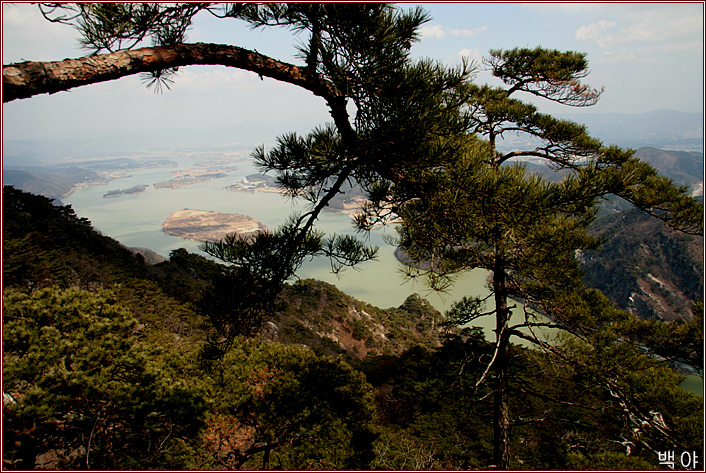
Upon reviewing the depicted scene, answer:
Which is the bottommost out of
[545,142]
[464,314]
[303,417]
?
Result: [303,417]

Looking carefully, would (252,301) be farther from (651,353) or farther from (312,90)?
(651,353)

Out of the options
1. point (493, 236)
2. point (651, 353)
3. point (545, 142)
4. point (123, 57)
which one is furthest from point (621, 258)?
point (123, 57)

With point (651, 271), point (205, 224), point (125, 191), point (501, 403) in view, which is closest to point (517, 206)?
point (501, 403)

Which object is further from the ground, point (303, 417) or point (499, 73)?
point (499, 73)

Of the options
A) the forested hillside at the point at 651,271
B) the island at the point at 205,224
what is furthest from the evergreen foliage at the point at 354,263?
the island at the point at 205,224

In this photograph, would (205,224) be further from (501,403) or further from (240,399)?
(501,403)

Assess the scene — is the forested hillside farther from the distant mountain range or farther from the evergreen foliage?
the distant mountain range

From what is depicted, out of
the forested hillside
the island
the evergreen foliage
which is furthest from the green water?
the evergreen foliage
